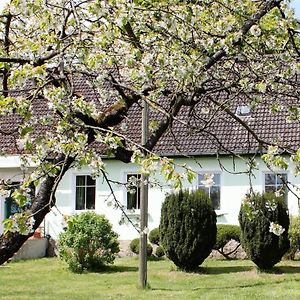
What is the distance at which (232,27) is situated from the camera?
6.86m

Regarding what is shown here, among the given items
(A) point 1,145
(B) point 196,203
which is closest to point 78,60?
(B) point 196,203

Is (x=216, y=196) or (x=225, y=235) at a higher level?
(x=216, y=196)

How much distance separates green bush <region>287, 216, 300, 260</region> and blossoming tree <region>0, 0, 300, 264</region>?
1102cm

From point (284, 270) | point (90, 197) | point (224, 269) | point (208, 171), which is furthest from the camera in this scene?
point (90, 197)

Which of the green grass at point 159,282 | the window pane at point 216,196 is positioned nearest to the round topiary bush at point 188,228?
the green grass at point 159,282

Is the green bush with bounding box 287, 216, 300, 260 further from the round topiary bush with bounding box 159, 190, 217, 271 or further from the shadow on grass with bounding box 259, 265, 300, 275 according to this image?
the round topiary bush with bounding box 159, 190, 217, 271

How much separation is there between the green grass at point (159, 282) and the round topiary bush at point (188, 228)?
392mm

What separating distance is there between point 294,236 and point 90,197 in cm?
679

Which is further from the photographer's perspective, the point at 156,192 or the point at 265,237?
the point at 156,192

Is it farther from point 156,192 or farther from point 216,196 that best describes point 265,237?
point 156,192

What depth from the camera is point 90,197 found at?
852 inches

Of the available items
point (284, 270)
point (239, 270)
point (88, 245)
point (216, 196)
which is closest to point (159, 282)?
point (239, 270)

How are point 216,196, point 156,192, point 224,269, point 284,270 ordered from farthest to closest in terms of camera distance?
1. point 156,192
2. point 216,196
3. point 224,269
4. point 284,270

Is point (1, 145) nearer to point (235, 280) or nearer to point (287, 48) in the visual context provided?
point (235, 280)
